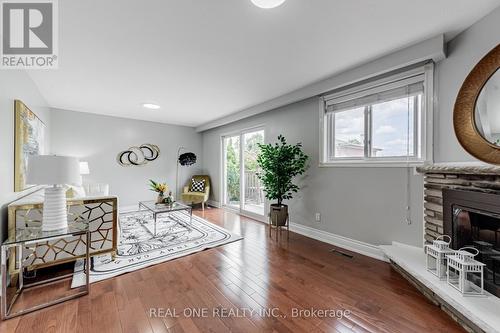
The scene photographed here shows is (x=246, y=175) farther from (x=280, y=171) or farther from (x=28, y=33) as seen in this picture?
(x=28, y=33)

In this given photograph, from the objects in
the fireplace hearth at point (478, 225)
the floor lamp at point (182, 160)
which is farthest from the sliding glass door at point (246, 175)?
the fireplace hearth at point (478, 225)

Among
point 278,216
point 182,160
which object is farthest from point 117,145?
point 278,216

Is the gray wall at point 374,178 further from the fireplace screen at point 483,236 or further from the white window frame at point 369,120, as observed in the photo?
the fireplace screen at point 483,236

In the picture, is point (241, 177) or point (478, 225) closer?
point (478, 225)

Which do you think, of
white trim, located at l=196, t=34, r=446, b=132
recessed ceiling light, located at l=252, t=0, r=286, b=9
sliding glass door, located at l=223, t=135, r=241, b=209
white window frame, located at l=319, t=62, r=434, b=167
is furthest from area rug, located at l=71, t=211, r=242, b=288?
recessed ceiling light, located at l=252, t=0, r=286, b=9

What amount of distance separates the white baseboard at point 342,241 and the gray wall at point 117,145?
396cm

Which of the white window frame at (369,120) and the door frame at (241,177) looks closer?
the white window frame at (369,120)

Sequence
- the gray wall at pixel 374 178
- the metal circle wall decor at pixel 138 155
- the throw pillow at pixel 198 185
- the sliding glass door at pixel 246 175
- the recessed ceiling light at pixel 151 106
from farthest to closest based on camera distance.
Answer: the throw pillow at pixel 198 185
the metal circle wall decor at pixel 138 155
the sliding glass door at pixel 246 175
the recessed ceiling light at pixel 151 106
the gray wall at pixel 374 178

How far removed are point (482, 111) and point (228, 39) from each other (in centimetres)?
230

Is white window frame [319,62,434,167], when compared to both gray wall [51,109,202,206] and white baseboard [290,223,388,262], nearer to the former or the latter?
white baseboard [290,223,388,262]

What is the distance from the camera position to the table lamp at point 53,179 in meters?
1.71

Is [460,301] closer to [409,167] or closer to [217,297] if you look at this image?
[409,167]

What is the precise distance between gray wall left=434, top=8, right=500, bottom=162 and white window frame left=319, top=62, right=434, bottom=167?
6cm

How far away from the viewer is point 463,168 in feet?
5.62
